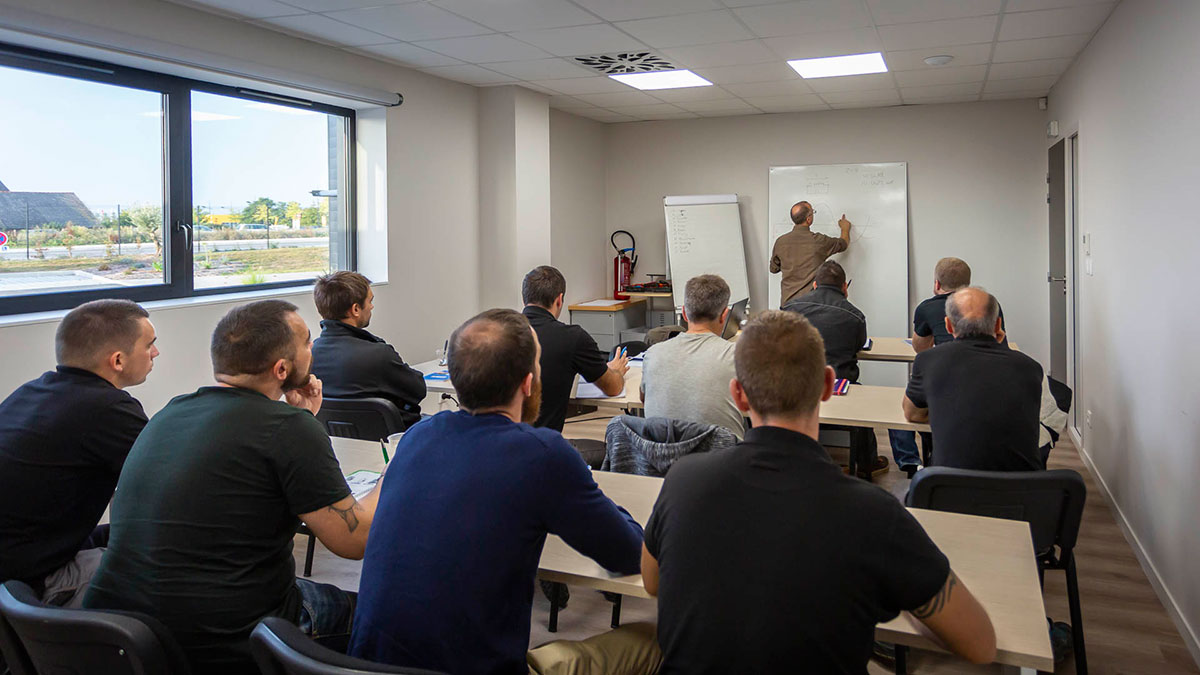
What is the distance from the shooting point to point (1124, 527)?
3938 mm

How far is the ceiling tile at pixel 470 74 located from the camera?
18.9ft

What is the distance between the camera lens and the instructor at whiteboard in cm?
719

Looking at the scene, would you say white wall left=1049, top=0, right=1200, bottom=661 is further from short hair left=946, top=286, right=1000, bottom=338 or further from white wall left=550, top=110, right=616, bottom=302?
white wall left=550, top=110, right=616, bottom=302

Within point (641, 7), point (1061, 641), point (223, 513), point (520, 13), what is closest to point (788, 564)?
point (223, 513)

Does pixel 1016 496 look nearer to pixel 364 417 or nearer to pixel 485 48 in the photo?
pixel 364 417

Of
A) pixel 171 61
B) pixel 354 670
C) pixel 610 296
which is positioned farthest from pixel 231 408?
pixel 610 296

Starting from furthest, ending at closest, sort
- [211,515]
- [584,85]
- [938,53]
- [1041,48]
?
[584,85] < [938,53] < [1041,48] < [211,515]

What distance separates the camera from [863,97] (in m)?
6.96

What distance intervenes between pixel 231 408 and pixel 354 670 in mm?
685

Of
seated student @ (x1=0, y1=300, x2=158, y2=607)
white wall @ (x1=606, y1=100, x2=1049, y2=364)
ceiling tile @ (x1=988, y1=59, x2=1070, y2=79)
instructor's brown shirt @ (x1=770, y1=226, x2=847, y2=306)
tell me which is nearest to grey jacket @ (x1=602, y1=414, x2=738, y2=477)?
seated student @ (x1=0, y1=300, x2=158, y2=607)

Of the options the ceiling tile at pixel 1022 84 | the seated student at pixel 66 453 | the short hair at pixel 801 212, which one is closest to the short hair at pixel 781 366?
the seated student at pixel 66 453

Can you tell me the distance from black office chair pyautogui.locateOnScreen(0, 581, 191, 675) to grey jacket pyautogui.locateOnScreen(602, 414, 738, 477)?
50.8 inches

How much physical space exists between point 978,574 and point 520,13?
11.8 feet

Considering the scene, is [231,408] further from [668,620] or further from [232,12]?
[232,12]
